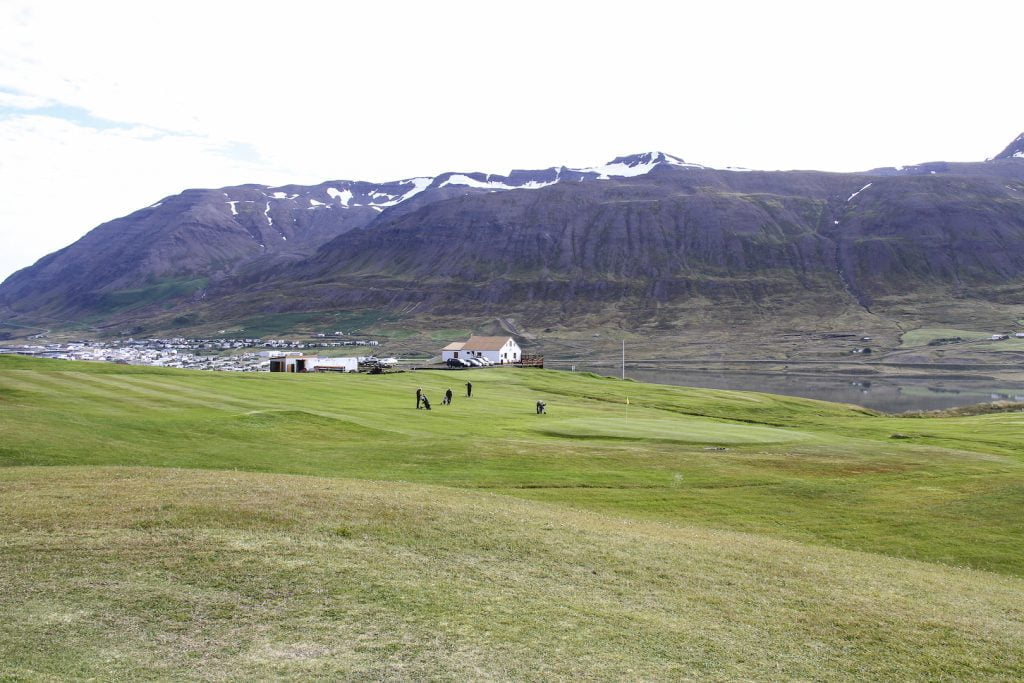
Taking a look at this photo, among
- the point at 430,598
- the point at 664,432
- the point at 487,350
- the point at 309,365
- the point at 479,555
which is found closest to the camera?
the point at 430,598

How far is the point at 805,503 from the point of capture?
32000 millimetres

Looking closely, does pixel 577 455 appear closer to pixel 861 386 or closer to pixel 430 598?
pixel 430 598

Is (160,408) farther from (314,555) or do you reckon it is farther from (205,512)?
(314,555)

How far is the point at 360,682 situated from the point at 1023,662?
12381mm

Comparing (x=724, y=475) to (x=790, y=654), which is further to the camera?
(x=724, y=475)

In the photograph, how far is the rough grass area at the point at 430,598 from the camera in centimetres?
1259

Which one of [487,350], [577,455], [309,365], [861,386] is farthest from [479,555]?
[861,386]

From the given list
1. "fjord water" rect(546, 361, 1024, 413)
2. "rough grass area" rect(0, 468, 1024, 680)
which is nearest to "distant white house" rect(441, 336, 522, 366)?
"fjord water" rect(546, 361, 1024, 413)

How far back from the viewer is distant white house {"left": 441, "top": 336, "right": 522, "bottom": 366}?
450ft

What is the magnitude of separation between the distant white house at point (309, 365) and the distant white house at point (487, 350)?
26176mm

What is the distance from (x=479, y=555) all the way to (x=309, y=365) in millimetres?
96674

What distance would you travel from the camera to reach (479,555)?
18594 mm

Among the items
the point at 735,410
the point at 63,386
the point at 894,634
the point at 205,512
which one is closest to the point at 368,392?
the point at 63,386

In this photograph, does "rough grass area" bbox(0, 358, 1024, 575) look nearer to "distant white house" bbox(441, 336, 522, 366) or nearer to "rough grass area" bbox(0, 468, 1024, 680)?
"rough grass area" bbox(0, 468, 1024, 680)
